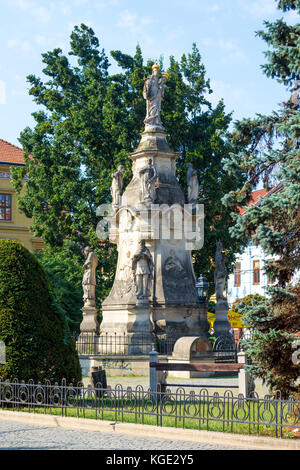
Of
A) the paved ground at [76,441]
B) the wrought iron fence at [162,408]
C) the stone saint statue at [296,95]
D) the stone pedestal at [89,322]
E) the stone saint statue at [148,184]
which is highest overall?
the stone saint statue at [148,184]

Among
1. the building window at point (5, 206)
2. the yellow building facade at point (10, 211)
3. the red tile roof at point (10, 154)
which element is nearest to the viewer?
the red tile roof at point (10, 154)

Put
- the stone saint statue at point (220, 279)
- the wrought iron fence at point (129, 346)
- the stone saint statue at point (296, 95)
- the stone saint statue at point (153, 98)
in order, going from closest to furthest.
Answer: the stone saint statue at point (296, 95)
the wrought iron fence at point (129, 346)
the stone saint statue at point (153, 98)
the stone saint statue at point (220, 279)

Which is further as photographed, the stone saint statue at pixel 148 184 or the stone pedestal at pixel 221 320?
the stone pedestal at pixel 221 320

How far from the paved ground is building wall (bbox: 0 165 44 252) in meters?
41.3

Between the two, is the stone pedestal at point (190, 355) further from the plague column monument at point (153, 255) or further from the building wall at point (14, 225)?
the building wall at point (14, 225)

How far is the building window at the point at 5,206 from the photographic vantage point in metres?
52.2

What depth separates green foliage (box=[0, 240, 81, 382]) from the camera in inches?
506

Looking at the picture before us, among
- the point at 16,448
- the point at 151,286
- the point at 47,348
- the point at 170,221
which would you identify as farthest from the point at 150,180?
the point at 16,448

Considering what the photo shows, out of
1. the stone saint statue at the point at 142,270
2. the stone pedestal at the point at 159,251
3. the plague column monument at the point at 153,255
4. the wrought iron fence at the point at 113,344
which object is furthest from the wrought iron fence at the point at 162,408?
the stone pedestal at the point at 159,251

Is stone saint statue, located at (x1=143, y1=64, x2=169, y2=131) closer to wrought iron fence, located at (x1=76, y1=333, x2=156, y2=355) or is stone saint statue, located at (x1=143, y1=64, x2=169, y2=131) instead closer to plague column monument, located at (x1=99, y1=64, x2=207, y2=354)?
plague column monument, located at (x1=99, y1=64, x2=207, y2=354)

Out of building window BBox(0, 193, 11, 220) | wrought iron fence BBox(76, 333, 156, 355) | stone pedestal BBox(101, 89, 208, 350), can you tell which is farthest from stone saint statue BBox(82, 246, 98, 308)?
building window BBox(0, 193, 11, 220)

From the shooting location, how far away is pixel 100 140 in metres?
36.8

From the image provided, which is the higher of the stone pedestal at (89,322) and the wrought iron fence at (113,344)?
the stone pedestal at (89,322)
